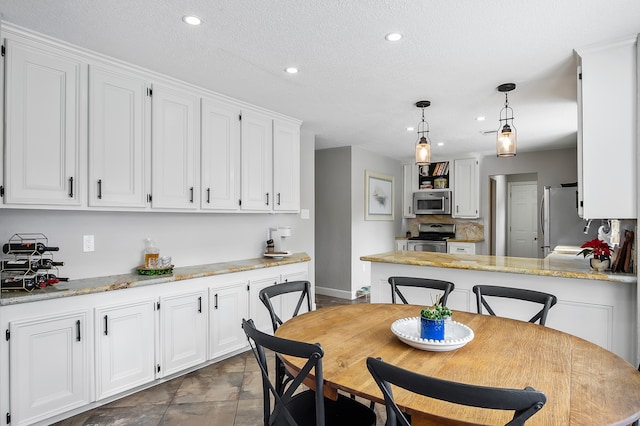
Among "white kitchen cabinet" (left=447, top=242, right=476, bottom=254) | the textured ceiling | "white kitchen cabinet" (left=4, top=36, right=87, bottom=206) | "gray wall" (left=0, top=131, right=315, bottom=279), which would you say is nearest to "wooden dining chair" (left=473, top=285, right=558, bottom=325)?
the textured ceiling

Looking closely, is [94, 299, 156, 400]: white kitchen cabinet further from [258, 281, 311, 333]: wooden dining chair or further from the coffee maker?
the coffee maker

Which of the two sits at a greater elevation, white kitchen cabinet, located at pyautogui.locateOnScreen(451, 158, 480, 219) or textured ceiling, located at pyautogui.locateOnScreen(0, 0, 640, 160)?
textured ceiling, located at pyautogui.locateOnScreen(0, 0, 640, 160)

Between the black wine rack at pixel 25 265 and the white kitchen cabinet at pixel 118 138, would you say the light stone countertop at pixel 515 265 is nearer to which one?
the white kitchen cabinet at pixel 118 138

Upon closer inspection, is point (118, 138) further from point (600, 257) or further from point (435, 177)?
point (435, 177)

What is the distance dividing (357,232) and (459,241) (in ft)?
6.26

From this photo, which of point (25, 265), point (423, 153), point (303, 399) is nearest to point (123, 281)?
point (25, 265)

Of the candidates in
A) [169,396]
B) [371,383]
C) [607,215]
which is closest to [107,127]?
[169,396]

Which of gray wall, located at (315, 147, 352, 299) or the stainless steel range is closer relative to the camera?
gray wall, located at (315, 147, 352, 299)

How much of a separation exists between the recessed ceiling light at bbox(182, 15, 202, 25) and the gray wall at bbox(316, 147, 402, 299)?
12.5ft

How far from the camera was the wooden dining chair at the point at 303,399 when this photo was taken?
1216 mm

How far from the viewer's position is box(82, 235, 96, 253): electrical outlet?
2711 millimetres

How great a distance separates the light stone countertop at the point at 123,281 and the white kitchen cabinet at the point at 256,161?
595 millimetres

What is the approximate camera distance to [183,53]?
2.50 meters

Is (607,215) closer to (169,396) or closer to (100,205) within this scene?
(169,396)
